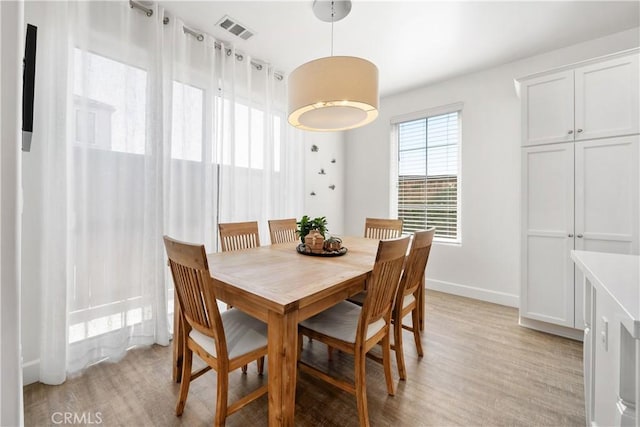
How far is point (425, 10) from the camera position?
7.26 ft

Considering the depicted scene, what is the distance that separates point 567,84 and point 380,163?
2.22 metres

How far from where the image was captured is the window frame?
3482 millimetres

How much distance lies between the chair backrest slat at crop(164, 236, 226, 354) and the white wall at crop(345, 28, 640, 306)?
314 cm

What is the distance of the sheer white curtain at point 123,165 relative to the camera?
178 cm

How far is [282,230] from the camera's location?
2.85 metres

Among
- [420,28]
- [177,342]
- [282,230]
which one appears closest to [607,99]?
[420,28]

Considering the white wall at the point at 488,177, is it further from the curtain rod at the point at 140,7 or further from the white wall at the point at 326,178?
the curtain rod at the point at 140,7

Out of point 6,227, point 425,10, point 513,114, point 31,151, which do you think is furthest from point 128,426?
point 513,114

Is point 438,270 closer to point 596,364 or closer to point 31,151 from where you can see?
point 596,364

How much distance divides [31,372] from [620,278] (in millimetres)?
3144

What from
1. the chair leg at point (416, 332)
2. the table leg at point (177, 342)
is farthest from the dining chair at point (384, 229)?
the table leg at point (177, 342)

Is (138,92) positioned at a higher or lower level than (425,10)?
lower

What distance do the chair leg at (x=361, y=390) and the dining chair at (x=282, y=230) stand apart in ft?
4.85

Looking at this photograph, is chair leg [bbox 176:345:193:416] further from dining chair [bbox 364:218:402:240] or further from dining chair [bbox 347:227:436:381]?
dining chair [bbox 364:218:402:240]
